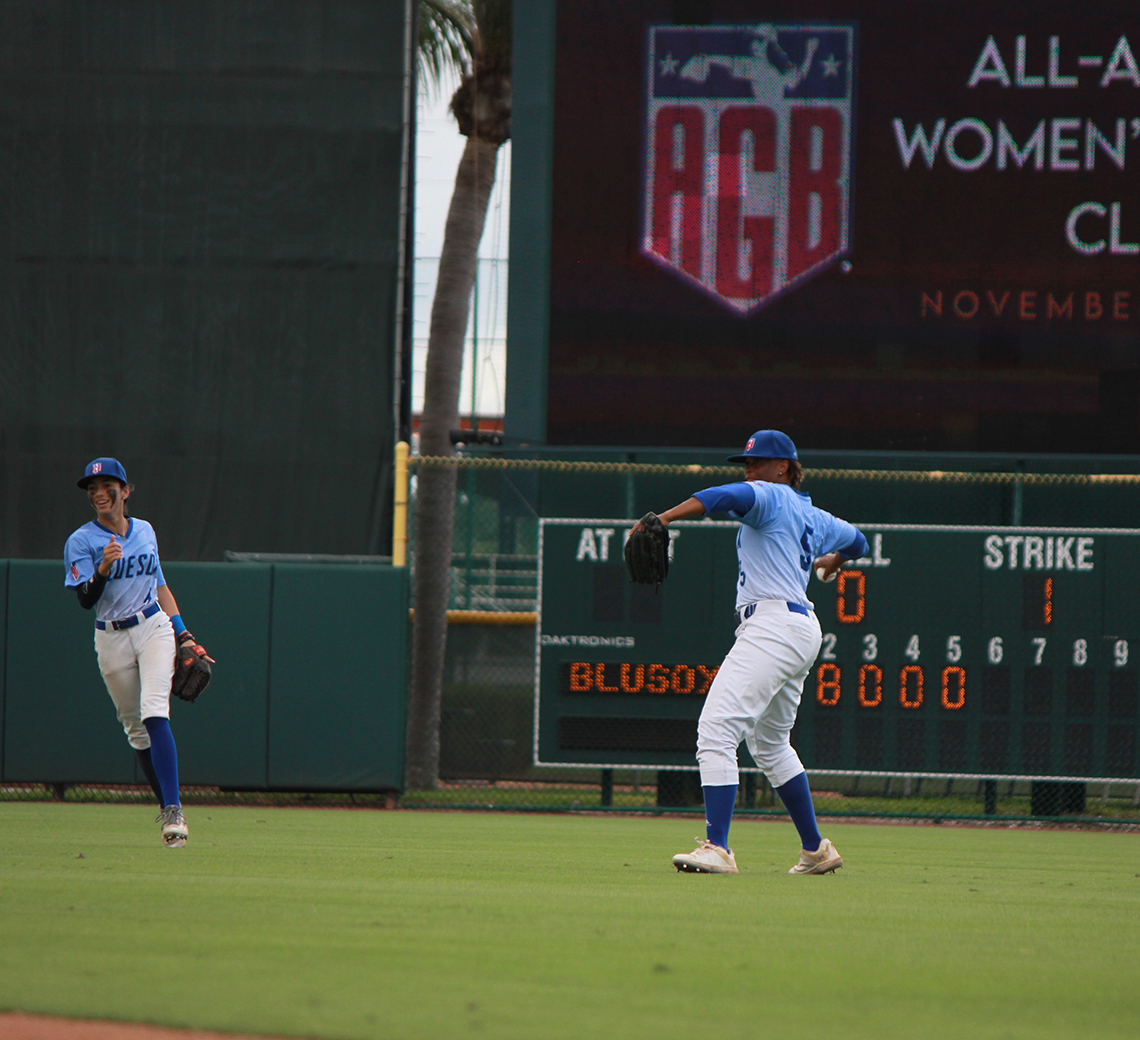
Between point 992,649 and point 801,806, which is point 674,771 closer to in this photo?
point 992,649

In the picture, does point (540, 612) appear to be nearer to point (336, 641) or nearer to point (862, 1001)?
point (336, 641)

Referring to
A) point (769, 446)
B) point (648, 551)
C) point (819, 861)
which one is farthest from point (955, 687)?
point (648, 551)

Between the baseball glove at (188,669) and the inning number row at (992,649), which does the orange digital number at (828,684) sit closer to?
the inning number row at (992,649)

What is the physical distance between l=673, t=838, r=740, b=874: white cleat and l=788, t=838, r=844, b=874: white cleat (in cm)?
32

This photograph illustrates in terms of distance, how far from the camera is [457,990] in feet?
9.95

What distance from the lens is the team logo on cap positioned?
383 inches

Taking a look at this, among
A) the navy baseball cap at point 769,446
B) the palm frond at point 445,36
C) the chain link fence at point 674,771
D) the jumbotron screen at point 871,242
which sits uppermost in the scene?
the palm frond at point 445,36

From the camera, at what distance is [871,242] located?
384 inches

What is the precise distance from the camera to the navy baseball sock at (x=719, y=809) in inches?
212

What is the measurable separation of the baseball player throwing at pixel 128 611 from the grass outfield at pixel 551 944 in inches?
18.3

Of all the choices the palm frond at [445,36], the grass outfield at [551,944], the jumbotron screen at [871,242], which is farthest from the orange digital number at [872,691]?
the palm frond at [445,36]

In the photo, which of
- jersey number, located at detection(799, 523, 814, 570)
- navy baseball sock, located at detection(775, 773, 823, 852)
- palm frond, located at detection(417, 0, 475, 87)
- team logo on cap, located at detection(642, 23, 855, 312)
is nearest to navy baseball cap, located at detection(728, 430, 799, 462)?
jersey number, located at detection(799, 523, 814, 570)

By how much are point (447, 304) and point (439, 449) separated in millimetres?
1246

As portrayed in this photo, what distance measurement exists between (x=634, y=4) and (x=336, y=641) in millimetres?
4765
